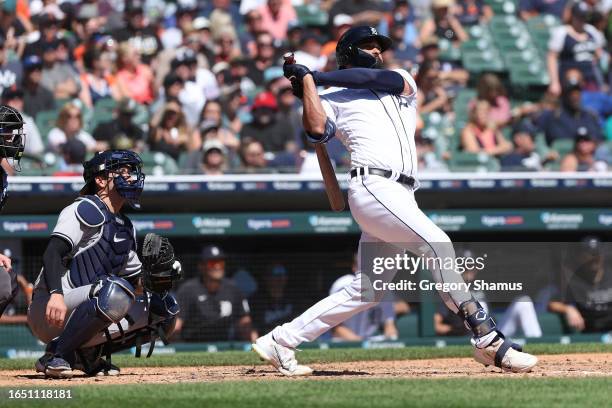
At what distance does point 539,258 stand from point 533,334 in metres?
0.71

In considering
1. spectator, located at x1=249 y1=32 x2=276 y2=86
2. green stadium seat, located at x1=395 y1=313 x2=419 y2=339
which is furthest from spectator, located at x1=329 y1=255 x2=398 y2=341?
spectator, located at x1=249 y1=32 x2=276 y2=86

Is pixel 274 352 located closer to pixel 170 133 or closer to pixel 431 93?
pixel 170 133

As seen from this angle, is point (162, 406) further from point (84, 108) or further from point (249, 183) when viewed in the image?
point (84, 108)

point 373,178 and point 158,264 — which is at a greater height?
point 373,178

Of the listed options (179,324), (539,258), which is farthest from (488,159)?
(179,324)

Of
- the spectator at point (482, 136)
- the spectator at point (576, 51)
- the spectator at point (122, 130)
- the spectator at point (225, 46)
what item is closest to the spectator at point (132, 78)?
the spectator at point (122, 130)

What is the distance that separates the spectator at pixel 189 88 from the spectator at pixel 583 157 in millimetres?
3708

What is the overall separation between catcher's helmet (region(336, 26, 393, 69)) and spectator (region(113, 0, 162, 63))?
7.23 metres

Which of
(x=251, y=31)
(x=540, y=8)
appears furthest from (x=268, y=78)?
(x=540, y=8)

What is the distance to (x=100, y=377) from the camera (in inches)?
257

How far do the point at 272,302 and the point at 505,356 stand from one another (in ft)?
15.0

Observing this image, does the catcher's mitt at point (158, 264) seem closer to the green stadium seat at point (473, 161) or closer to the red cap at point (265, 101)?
the green stadium seat at point (473, 161)

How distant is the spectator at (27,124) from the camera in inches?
447

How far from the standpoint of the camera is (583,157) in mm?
11648
